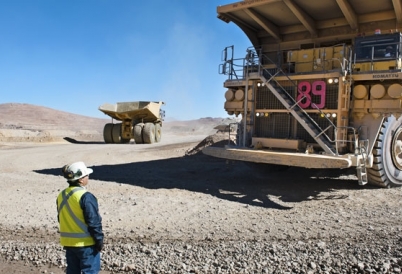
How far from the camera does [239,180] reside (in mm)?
10094

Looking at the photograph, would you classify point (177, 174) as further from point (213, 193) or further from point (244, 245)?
point (244, 245)

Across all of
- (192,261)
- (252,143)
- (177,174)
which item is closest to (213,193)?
(252,143)

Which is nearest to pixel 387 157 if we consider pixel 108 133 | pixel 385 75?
pixel 385 75

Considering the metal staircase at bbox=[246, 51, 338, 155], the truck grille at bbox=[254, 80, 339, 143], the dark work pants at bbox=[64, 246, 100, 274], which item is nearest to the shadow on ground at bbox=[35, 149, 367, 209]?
the metal staircase at bbox=[246, 51, 338, 155]

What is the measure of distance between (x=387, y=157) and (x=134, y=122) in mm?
18307

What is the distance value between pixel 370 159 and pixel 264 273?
4.76m

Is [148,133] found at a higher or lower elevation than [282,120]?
lower

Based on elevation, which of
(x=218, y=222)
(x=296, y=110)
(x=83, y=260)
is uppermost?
(x=296, y=110)

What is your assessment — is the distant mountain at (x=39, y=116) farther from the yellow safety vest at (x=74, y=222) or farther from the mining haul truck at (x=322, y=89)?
the yellow safety vest at (x=74, y=222)

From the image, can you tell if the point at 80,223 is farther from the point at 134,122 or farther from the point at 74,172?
the point at 134,122

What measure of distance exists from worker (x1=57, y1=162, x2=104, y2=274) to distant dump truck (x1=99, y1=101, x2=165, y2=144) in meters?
19.9

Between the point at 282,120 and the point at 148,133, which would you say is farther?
the point at 148,133

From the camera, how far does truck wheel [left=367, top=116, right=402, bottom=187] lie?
26.8 ft

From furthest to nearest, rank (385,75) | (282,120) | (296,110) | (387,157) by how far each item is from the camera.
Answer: (282,120)
(296,110)
(387,157)
(385,75)
